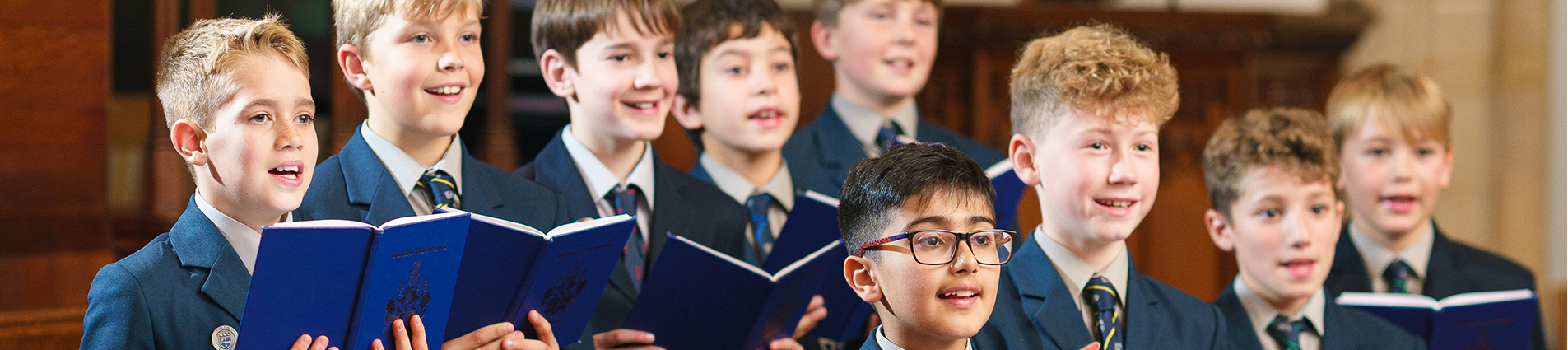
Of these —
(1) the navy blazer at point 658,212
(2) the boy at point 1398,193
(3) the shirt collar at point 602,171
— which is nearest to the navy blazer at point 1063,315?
(1) the navy blazer at point 658,212

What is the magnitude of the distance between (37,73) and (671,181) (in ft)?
5.03

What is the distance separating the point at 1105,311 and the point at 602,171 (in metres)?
0.90

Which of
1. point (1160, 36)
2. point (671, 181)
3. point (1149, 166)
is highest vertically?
point (1160, 36)

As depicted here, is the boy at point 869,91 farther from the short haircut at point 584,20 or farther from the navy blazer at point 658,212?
the short haircut at point 584,20

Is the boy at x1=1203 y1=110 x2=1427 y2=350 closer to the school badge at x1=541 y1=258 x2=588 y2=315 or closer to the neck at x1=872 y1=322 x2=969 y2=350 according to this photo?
the neck at x1=872 y1=322 x2=969 y2=350

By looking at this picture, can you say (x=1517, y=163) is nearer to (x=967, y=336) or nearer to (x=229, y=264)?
(x=967, y=336)

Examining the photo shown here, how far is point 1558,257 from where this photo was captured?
4.65m

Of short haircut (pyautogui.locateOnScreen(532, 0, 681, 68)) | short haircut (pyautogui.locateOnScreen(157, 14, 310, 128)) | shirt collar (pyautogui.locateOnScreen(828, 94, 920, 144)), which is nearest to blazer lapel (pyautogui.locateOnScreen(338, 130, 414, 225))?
short haircut (pyautogui.locateOnScreen(157, 14, 310, 128))

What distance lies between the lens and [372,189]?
1.75 metres

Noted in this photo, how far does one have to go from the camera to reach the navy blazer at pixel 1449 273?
273cm

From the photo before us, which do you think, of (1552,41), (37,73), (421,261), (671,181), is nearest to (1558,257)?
(1552,41)

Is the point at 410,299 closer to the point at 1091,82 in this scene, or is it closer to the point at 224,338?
the point at 224,338

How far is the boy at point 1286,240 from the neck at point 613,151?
1.13m

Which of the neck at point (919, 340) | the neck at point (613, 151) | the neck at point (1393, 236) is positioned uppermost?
the neck at point (613, 151)
